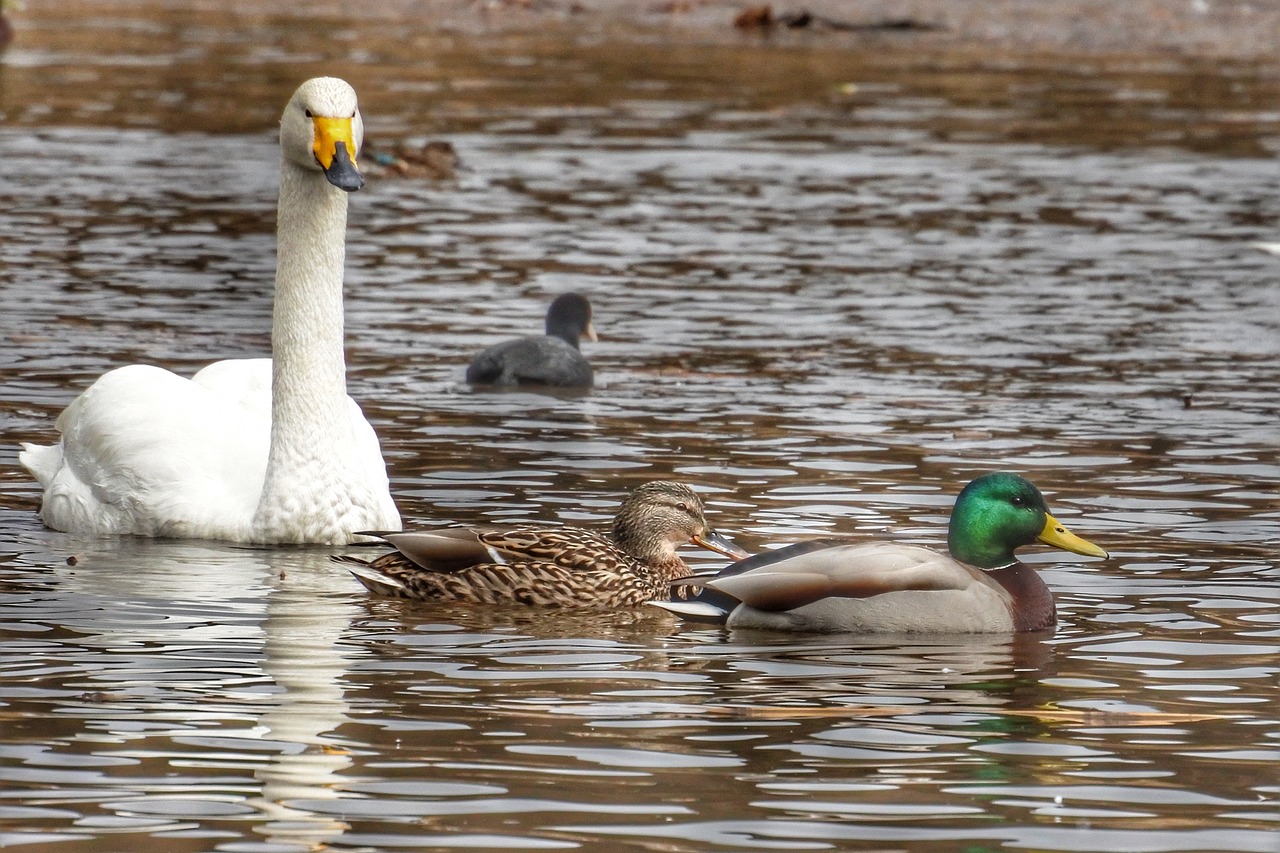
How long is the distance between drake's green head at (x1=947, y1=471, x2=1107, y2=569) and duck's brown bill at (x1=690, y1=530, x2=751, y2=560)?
85 centimetres

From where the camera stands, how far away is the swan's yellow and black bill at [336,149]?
9602 mm

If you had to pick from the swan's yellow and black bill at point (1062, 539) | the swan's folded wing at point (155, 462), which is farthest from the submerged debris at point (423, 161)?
the swan's yellow and black bill at point (1062, 539)

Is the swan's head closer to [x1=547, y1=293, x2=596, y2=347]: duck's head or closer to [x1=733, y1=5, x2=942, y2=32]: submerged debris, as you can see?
[x1=547, y1=293, x2=596, y2=347]: duck's head

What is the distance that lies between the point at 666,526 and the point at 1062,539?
1434 mm

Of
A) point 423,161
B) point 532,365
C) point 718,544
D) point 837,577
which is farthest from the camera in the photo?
point 423,161

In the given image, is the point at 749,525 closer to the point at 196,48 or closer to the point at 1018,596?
the point at 1018,596

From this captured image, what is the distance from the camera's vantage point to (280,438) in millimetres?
10047

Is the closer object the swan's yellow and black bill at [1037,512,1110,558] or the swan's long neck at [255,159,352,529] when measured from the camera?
the swan's yellow and black bill at [1037,512,1110,558]

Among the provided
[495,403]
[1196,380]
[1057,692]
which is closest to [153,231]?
[495,403]

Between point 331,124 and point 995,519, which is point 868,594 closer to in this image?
point 995,519

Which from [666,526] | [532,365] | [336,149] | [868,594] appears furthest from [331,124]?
[532,365]

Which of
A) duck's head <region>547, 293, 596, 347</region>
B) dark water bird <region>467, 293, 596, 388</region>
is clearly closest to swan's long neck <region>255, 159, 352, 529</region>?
dark water bird <region>467, 293, 596, 388</region>

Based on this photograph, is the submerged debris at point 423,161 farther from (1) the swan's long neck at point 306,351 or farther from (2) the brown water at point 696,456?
(1) the swan's long neck at point 306,351

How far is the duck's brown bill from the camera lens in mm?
9453
